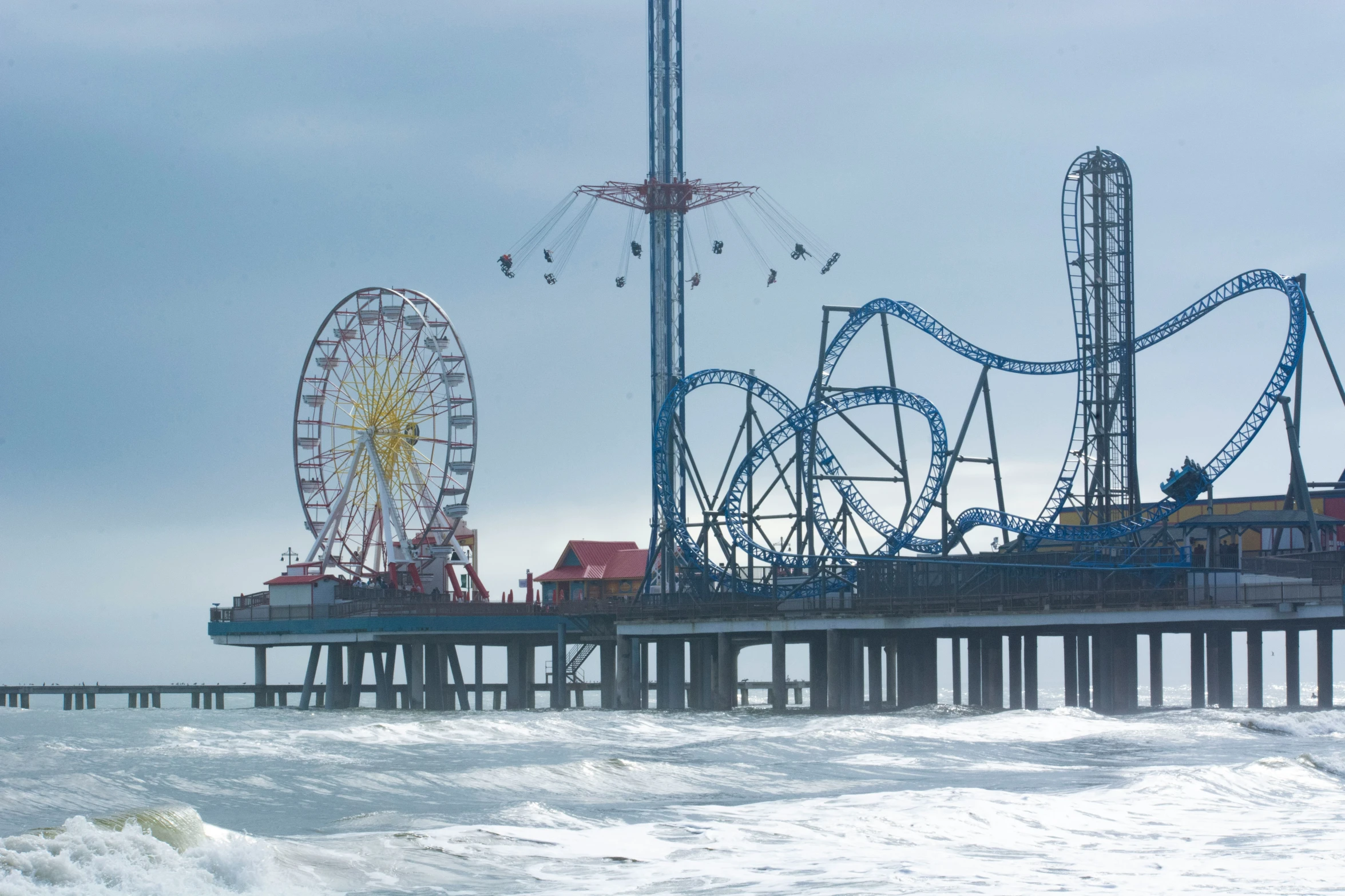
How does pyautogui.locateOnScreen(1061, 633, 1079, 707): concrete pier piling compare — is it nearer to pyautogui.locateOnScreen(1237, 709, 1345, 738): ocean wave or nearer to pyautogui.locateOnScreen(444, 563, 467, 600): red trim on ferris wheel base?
pyautogui.locateOnScreen(1237, 709, 1345, 738): ocean wave

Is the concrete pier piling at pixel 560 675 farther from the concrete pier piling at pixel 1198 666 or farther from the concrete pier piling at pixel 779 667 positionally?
the concrete pier piling at pixel 1198 666

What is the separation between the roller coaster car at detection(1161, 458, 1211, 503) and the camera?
5428cm

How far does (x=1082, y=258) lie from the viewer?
214 ft

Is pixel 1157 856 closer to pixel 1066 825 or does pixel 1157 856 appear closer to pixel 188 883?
pixel 1066 825

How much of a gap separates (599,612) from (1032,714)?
24425 mm

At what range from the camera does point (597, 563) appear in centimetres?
8494

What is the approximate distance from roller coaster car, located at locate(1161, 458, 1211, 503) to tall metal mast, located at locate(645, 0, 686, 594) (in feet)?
86.4

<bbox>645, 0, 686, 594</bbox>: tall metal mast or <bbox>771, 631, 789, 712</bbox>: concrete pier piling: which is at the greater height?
<bbox>645, 0, 686, 594</bbox>: tall metal mast

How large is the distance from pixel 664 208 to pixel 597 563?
17613mm

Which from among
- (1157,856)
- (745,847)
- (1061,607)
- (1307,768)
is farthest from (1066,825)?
(1061,607)

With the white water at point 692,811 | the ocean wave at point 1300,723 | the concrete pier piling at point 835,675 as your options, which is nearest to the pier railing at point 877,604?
the concrete pier piling at point 835,675

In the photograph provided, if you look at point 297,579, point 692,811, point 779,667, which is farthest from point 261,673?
point 692,811

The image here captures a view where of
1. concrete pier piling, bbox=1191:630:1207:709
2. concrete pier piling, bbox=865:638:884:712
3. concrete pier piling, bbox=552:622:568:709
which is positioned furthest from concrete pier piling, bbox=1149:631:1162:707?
concrete pier piling, bbox=552:622:568:709

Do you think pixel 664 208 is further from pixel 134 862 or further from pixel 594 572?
pixel 134 862
